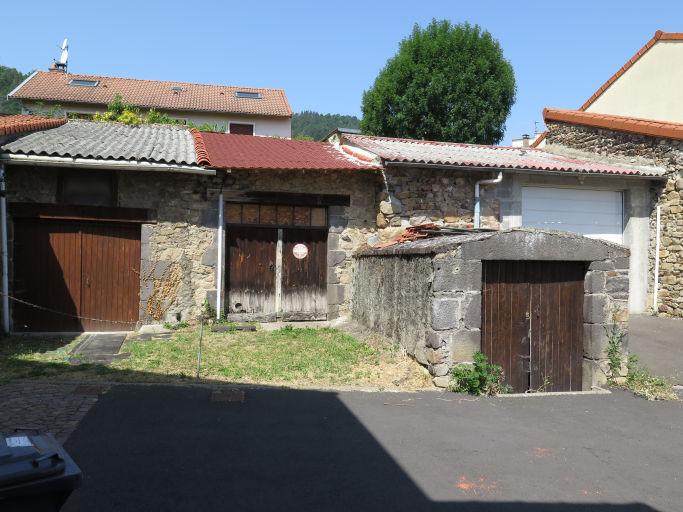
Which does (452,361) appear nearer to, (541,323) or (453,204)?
(541,323)

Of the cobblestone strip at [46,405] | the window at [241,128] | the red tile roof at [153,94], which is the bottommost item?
the cobblestone strip at [46,405]

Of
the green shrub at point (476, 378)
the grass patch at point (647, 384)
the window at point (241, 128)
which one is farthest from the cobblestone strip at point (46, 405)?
the window at point (241, 128)

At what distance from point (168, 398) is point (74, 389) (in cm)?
102

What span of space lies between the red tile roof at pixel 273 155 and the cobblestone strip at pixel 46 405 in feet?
15.3

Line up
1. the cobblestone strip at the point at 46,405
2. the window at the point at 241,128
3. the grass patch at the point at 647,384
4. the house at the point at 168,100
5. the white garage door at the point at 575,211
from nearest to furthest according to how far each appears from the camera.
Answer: the cobblestone strip at the point at 46,405 → the grass patch at the point at 647,384 → the white garage door at the point at 575,211 → the house at the point at 168,100 → the window at the point at 241,128

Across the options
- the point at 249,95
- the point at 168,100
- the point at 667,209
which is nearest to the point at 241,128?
the point at 249,95

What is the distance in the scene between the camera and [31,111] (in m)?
22.5

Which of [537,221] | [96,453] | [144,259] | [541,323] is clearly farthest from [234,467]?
[537,221]

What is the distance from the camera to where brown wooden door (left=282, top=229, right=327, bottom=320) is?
1037cm

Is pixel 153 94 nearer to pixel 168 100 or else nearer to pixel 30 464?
pixel 168 100

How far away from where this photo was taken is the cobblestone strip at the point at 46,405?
4.61 meters

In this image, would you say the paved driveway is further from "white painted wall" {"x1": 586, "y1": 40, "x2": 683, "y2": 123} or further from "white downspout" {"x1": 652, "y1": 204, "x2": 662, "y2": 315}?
"white painted wall" {"x1": 586, "y1": 40, "x2": 683, "y2": 123}

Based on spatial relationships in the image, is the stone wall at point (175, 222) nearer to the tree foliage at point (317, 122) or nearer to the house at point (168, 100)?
the house at point (168, 100)

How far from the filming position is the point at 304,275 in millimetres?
10461
